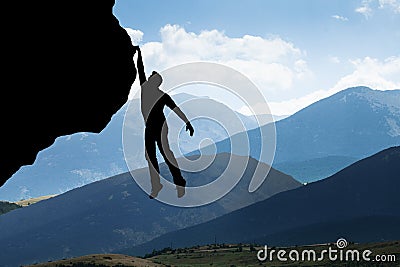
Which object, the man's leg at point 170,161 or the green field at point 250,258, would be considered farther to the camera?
the green field at point 250,258

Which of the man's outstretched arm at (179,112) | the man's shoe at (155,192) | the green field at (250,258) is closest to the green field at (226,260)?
the green field at (250,258)

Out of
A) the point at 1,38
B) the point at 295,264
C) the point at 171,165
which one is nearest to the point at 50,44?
the point at 1,38

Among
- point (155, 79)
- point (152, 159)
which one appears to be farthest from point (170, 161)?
point (155, 79)

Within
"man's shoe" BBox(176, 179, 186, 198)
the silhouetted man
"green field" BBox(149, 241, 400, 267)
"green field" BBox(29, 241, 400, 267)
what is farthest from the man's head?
"green field" BBox(29, 241, 400, 267)

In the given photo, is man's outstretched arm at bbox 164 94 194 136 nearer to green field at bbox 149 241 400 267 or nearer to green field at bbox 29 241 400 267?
green field at bbox 149 241 400 267

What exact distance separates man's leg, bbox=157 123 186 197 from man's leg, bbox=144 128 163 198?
12 centimetres

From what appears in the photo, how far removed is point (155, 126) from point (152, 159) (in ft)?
1.70

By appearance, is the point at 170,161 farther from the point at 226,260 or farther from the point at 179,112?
the point at 226,260

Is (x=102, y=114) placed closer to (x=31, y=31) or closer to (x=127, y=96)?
(x=127, y=96)

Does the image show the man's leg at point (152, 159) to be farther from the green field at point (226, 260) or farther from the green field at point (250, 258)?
the green field at point (226, 260)

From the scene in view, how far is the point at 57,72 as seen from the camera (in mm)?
6832

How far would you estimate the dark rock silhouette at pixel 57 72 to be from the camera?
19.9ft

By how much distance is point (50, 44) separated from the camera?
254 inches

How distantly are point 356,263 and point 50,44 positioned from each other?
109963 mm
